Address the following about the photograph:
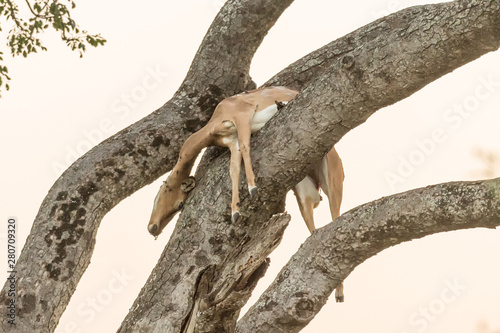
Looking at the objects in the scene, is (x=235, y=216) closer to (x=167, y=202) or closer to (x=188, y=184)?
(x=188, y=184)

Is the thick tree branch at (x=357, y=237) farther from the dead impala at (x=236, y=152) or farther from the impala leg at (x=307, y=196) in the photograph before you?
the impala leg at (x=307, y=196)

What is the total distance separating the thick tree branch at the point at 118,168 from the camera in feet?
19.9

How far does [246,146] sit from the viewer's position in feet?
18.6

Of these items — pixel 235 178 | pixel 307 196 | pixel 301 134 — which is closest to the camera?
pixel 301 134

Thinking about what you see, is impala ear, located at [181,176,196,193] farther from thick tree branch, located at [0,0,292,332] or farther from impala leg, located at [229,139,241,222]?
thick tree branch, located at [0,0,292,332]

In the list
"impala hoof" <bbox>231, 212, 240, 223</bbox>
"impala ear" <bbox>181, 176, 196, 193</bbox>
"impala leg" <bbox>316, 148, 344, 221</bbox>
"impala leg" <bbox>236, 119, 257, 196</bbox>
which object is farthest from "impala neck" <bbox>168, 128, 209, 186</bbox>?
"impala leg" <bbox>316, 148, 344, 221</bbox>

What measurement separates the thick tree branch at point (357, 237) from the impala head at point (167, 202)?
104 cm

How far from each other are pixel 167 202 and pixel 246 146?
3.13 ft

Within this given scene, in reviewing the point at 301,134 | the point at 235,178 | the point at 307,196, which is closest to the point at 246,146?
the point at 235,178

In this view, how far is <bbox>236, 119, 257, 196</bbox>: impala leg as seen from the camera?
18.2 feet

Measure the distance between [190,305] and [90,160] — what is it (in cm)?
180

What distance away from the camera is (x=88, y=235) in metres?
6.29

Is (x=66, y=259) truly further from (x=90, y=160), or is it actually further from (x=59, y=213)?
(x=90, y=160)

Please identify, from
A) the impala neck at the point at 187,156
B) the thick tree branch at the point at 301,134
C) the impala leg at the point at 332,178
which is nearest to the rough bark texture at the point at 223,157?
the thick tree branch at the point at 301,134
